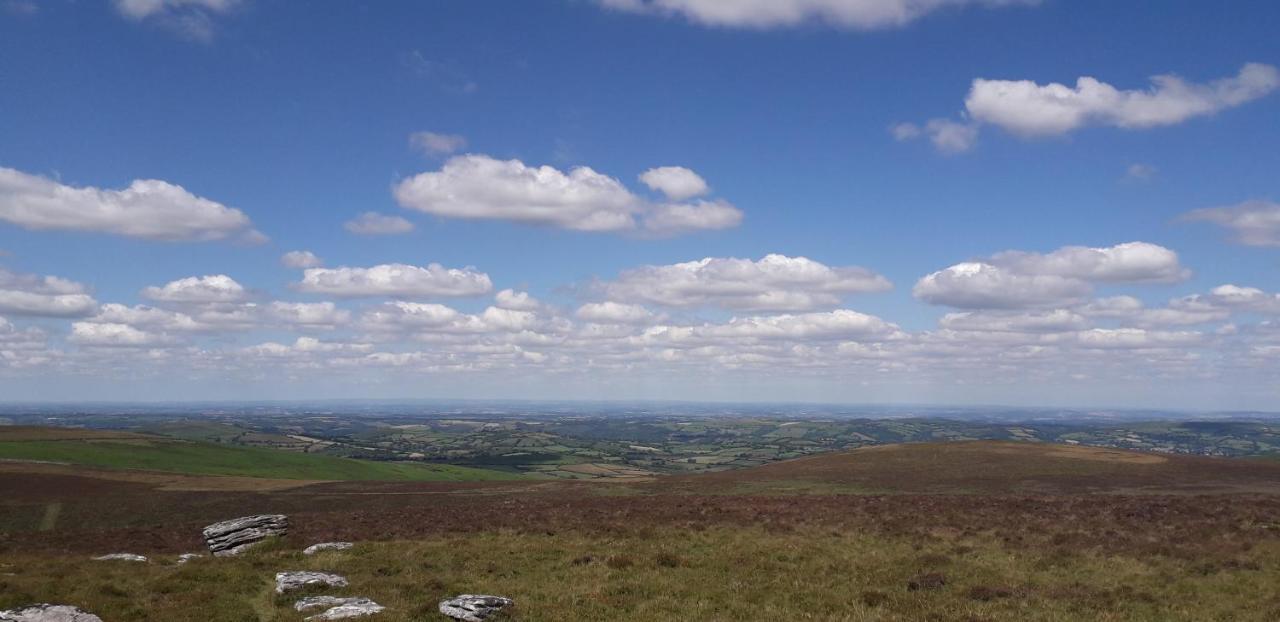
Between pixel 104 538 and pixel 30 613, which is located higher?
pixel 30 613

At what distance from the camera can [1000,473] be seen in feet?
222

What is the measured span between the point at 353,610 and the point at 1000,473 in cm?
6325

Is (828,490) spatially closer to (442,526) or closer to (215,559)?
(442,526)

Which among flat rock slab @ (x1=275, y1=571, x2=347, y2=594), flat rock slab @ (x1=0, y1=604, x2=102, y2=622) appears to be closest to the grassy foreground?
flat rock slab @ (x1=275, y1=571, x2=347, y2=594)

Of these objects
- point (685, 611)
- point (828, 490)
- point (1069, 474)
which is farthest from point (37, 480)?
point (1069, 474)

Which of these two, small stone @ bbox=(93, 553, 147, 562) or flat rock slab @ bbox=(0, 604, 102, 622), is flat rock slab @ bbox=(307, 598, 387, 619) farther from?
small stone @ bbox=(93, 553, 147, 562)

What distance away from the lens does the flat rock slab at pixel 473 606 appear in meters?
20.5

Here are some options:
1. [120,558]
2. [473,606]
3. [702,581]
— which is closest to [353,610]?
[473,606]

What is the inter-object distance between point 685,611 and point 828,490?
4237cm

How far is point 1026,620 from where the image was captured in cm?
2025

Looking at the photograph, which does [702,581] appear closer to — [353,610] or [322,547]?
[353,610]

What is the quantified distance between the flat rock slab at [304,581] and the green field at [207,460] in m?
92.1

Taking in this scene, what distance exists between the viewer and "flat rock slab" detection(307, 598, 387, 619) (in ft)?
66.3

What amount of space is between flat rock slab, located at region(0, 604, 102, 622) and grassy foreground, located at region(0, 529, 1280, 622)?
87cm
